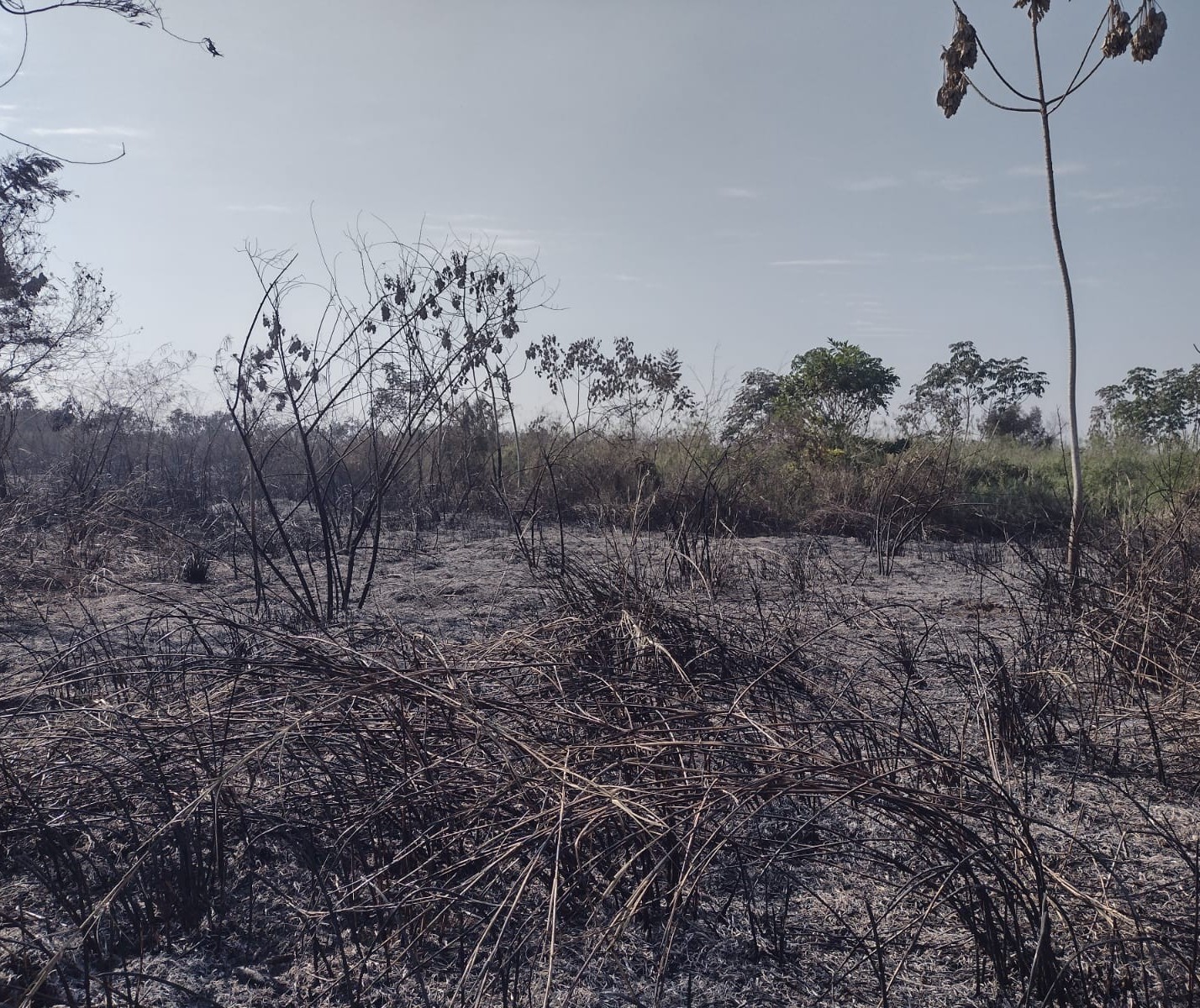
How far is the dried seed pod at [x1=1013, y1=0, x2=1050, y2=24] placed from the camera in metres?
4.77

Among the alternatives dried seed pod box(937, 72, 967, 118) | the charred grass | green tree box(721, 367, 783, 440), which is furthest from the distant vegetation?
green tree box(721, 367, 783, 440)

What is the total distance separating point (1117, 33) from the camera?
4652 millimetres

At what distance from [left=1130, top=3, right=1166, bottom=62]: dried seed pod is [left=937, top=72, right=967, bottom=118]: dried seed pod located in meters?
0.83

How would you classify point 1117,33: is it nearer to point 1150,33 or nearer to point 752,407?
point 1150,33

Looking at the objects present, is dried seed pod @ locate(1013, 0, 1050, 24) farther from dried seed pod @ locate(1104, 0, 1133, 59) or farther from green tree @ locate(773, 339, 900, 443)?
green tree @ locate(773, 339, 900, 443)

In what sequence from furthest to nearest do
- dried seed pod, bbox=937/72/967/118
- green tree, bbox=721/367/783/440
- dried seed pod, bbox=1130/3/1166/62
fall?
green tree, bbox=721/367/783/440, dried seed pod, bbox=937/72/967/118, dried seed pod, bbox=1130/3/1166/62

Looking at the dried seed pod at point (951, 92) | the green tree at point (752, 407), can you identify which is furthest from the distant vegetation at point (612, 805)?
the green tree at point (752, 407)

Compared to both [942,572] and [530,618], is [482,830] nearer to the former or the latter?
[530,618]

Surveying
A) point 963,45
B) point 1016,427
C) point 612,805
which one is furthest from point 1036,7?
point 1016,427

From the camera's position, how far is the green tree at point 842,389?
1079cm

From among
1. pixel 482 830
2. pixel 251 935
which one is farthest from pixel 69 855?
pixel 482 830

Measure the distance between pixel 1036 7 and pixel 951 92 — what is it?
54 centimetres

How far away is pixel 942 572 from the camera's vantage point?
5.96 m

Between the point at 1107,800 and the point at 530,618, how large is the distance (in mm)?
2258
